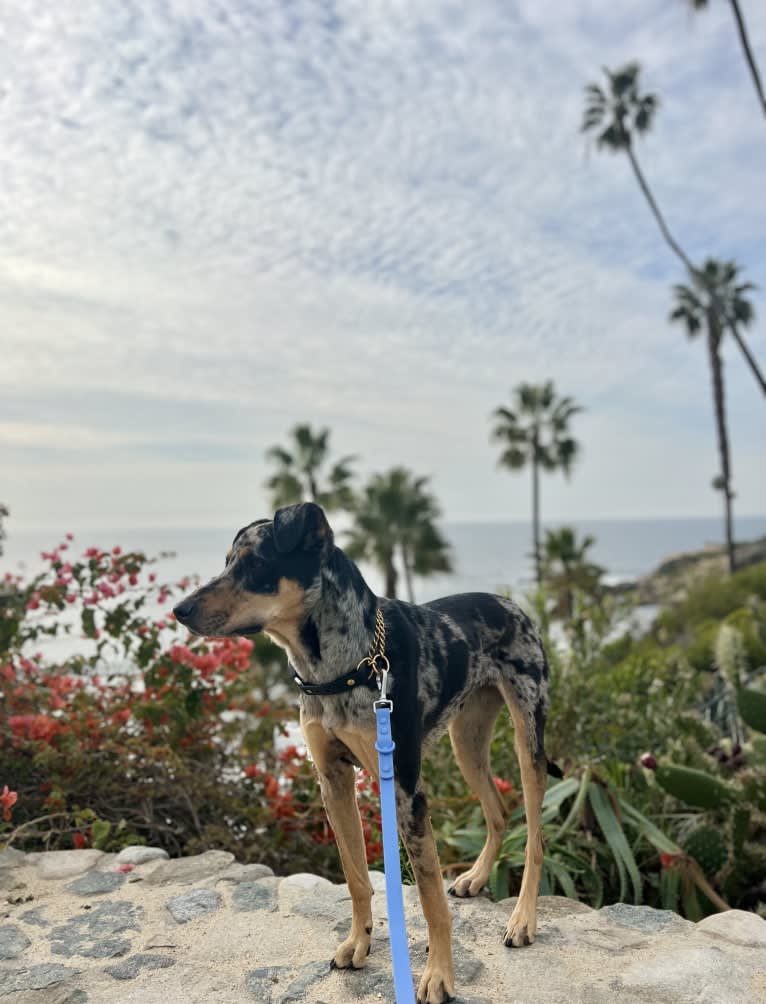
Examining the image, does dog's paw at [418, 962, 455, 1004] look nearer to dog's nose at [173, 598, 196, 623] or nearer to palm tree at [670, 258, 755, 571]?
dog's nose at [173, 598, 196, 623]

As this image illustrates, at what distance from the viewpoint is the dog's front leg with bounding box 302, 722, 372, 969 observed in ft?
10.7

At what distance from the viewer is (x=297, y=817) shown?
18.7ft

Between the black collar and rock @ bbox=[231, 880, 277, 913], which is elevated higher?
the black collar

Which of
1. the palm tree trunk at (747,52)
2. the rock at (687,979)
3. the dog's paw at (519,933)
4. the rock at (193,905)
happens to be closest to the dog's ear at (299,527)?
the dog's paw at (519,933)

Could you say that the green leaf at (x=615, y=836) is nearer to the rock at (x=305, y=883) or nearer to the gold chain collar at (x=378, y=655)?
the rock at (x=305, y=883)

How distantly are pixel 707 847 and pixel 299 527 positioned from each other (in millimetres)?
3528

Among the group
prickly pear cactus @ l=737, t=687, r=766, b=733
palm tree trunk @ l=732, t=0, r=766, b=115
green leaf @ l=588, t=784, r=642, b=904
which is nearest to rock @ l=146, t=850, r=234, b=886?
green leaf @ l=588, t=784, r=642, b=904

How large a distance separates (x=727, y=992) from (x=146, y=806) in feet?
12.3

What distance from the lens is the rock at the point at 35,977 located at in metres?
3.43

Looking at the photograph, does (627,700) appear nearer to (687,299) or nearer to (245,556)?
(245,556)

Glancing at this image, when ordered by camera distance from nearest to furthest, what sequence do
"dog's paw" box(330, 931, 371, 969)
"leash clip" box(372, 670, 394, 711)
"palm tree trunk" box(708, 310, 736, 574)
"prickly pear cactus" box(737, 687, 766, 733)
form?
"leash clip" box(372, 670, 394, 711)
"dog's paw" box(330, 931, 371, 969)
"prickly pear cactus" box(737, 687, 766, 733)
"palm tree trunk" box(708, 310, 736, 574)

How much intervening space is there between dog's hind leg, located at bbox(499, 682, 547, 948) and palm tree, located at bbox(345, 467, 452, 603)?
24178 millimetres

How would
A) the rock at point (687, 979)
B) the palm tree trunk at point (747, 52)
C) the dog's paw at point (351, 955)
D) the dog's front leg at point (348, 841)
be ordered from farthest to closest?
the palm tree trunk at point (747, 52) → the dog's paw at point (351, 955) → the dog's front leg at point (348, 841) → the rock at point (687, 979)

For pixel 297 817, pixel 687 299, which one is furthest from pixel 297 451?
pixel 297 817
